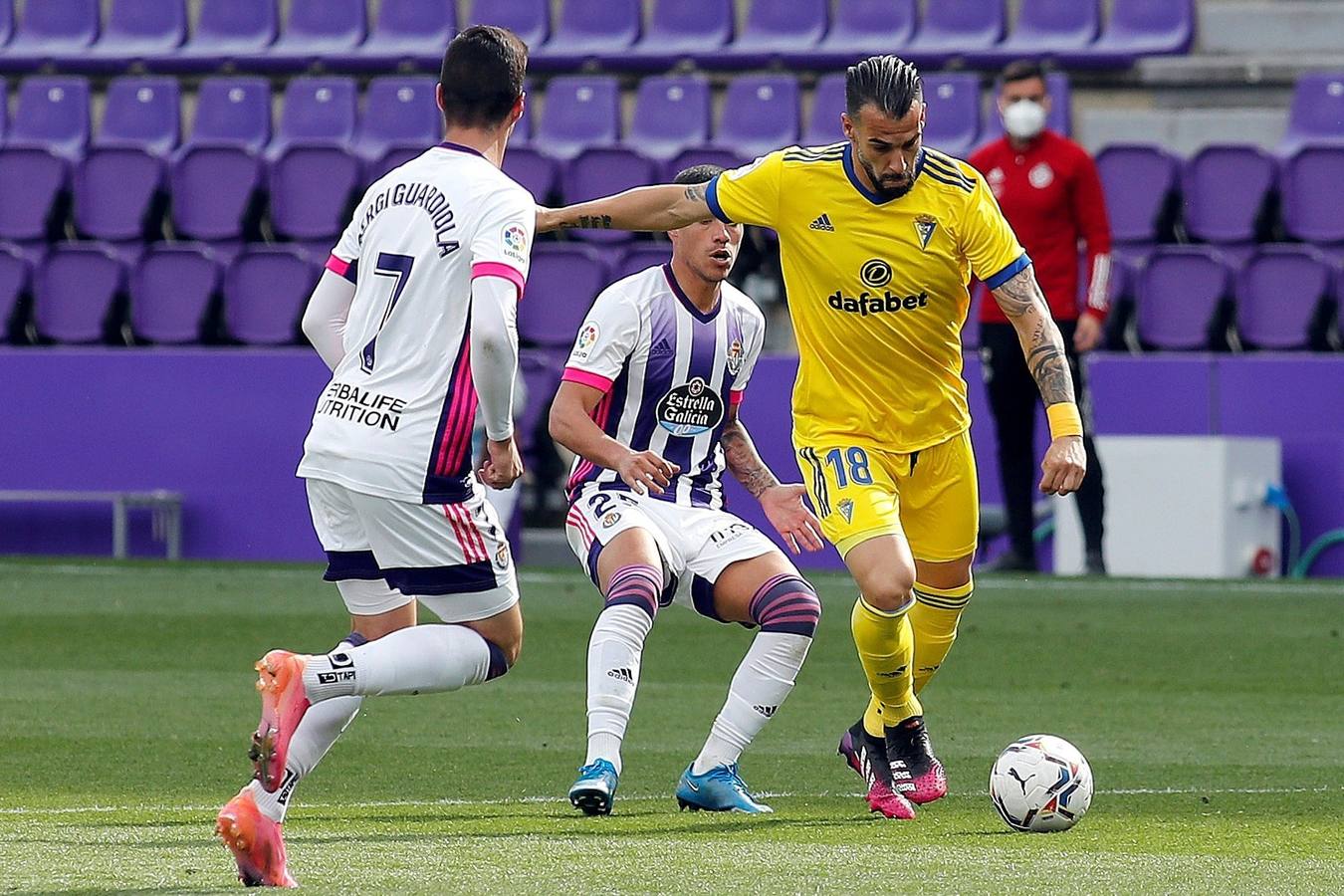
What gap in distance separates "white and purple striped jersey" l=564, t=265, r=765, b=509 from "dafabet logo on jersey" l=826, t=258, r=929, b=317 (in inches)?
21.5

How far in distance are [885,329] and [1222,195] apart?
28.0 ft

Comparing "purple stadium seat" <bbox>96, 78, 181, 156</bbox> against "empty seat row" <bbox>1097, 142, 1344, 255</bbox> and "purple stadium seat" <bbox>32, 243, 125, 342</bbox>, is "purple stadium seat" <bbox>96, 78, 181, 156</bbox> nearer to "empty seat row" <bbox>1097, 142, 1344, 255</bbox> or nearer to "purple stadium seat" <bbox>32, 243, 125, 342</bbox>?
"purple stadium seat" <bbox>32, 243, 125, 342</bbox>

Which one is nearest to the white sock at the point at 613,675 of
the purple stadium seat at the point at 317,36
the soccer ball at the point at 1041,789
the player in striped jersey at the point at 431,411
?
the player in striped jersey at the point at 431,411

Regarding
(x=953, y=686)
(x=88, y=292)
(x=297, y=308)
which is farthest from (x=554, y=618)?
(x=88, y=292)

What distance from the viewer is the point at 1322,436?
1268 cm

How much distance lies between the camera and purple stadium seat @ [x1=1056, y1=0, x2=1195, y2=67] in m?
16.1

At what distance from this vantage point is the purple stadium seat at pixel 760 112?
1611 cm

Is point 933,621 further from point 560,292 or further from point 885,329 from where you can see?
point 560,292

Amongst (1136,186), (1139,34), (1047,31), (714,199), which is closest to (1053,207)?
(1136,186)

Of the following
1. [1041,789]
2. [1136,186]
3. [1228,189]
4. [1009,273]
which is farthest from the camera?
[1136,186]

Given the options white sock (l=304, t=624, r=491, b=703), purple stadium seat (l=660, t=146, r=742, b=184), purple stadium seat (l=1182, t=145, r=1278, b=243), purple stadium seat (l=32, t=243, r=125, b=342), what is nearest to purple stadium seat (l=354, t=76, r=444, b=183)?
purple stadium seat (l=32, t=243, r=125, b=342)

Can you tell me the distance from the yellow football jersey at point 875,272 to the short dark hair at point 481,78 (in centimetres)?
103

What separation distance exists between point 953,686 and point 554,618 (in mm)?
2705

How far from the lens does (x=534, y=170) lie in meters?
15.1
